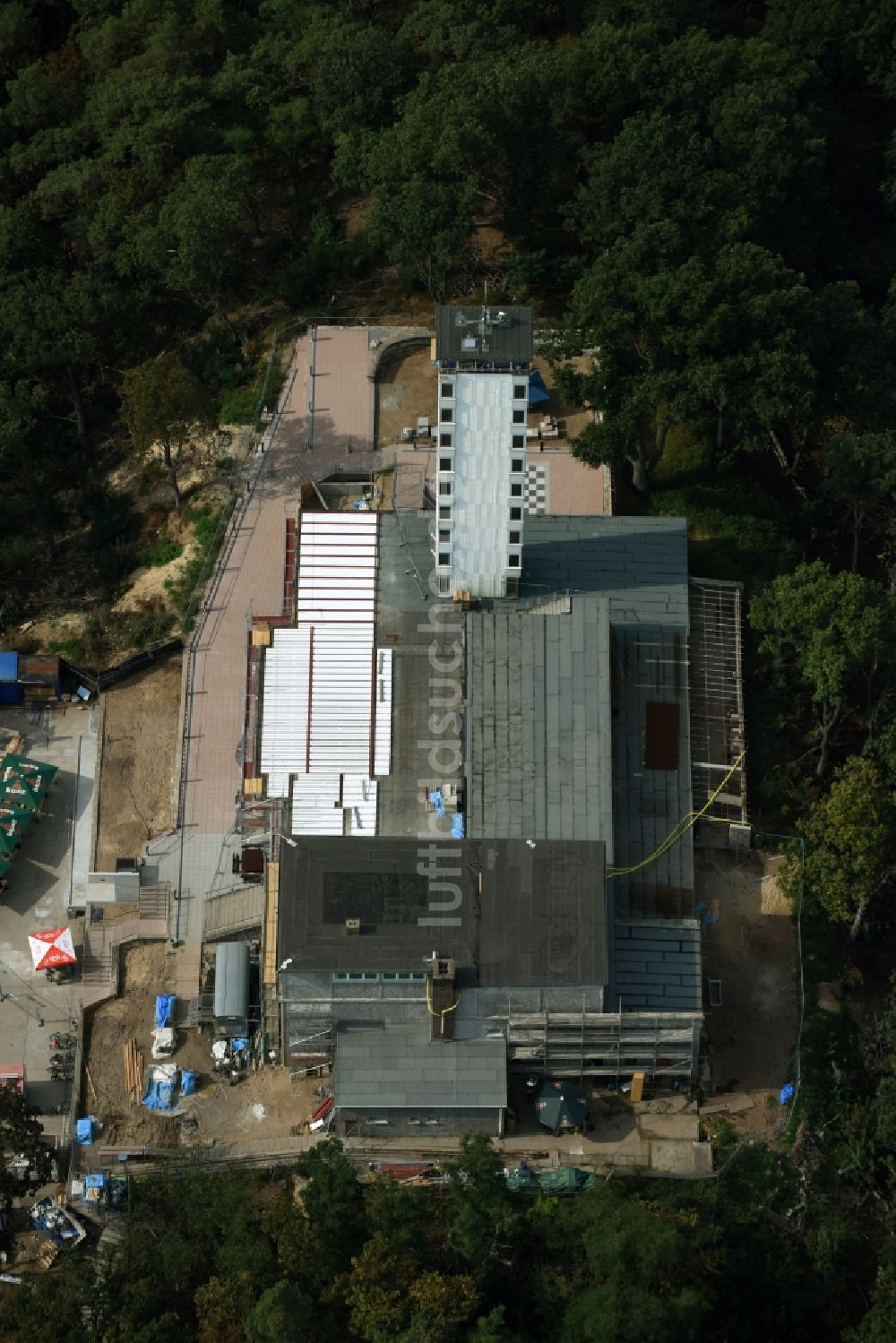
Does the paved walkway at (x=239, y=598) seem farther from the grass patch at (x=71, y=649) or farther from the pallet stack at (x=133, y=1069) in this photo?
the grass patch at (x=71, y=649)

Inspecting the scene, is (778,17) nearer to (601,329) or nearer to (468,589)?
(601,329)

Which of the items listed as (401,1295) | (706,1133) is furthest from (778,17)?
(401,1295)

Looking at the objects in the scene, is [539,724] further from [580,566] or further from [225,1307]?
[225,1307]

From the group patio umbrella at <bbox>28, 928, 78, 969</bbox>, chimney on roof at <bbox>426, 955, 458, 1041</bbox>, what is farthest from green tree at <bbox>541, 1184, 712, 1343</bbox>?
patio umbrella at <bbox>28, 928, 78, 969</bbox>

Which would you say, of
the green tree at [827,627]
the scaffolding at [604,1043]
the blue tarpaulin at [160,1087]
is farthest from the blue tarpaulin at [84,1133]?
the green tree at [827,627]

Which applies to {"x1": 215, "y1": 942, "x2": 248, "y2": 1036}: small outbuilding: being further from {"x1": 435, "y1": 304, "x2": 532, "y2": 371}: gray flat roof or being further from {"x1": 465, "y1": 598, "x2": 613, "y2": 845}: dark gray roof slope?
{"x1": 435, "y1": 304, "x2": 532, "y2": 371}: gray flat roof

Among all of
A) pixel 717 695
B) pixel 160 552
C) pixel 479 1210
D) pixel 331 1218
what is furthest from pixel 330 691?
pixel 479 1210
